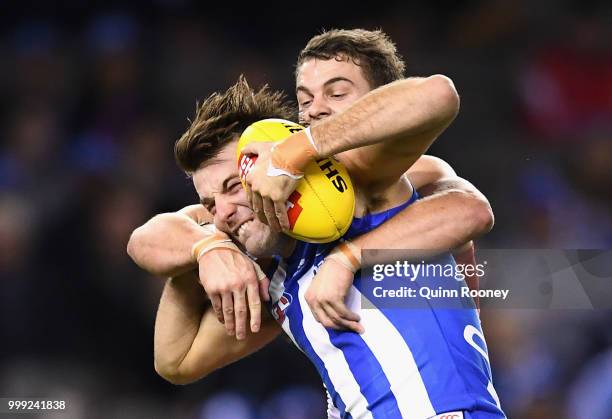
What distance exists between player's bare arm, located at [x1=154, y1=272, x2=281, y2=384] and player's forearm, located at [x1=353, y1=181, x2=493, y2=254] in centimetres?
79

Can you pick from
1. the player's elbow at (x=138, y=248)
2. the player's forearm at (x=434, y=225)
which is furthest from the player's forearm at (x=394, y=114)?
the player's elbow at (x=138, y=248)

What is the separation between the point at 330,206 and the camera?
2713mm

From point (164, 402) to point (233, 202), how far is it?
3383 mm

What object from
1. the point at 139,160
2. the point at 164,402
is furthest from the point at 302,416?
the point at 139,160

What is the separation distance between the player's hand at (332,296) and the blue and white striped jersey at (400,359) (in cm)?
5

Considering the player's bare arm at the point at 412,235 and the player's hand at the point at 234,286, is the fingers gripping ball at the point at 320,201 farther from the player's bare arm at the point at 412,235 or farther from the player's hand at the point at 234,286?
the player's hand at the point at 234,286

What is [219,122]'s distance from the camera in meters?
3.22

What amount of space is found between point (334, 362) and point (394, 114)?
0.83 metres

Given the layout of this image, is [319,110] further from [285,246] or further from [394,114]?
[394,114]

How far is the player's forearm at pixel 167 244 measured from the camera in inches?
129

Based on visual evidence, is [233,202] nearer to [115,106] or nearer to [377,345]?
[377,345]

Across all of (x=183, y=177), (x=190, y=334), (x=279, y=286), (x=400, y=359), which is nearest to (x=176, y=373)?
(x=190, y=334)

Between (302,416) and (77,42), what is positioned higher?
(77,42)

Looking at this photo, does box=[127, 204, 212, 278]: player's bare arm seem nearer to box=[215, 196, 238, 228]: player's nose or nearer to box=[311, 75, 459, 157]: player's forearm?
box=[215, 196, 238, 228]: player's nose
